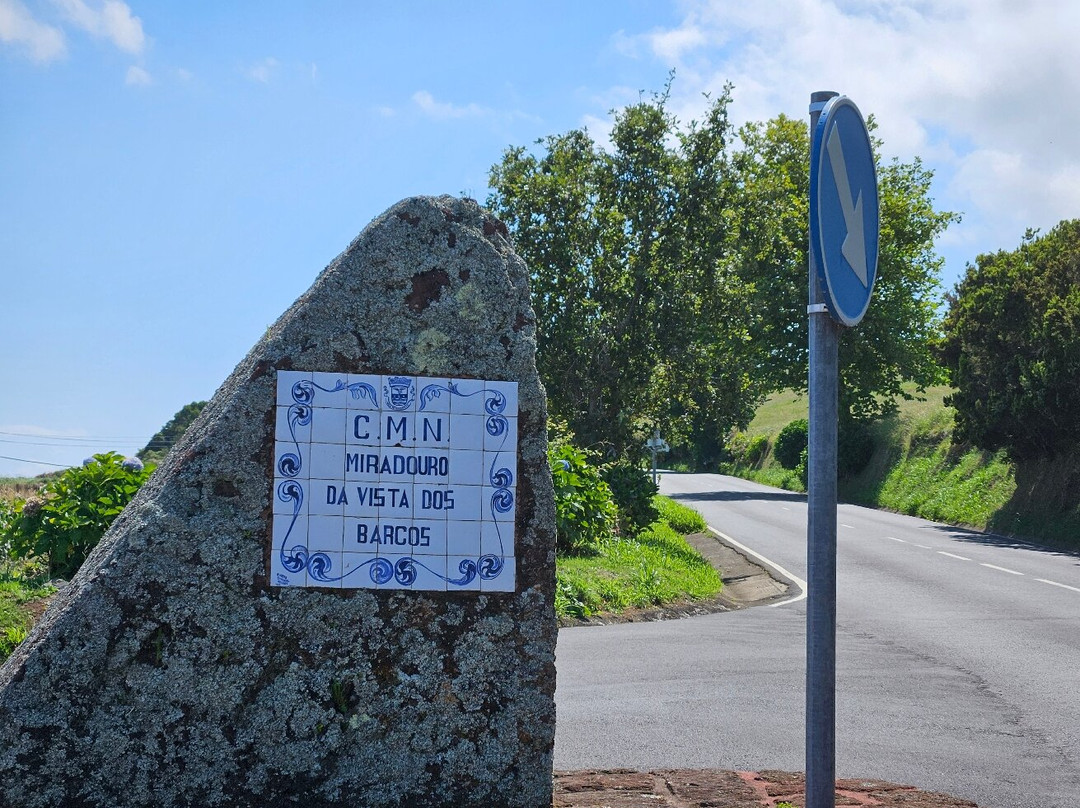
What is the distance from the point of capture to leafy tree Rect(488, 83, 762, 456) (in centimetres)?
2219

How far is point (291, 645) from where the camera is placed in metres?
3.82

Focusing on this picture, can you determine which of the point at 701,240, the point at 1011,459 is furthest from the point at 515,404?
the point at 1011,459

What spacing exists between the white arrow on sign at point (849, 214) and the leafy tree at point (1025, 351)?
858 inches

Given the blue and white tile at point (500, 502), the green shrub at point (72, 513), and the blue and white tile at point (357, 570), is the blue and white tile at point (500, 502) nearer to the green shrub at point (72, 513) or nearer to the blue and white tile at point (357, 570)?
the blue and white tile at point (357, 570)

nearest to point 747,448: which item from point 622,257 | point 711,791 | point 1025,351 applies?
point 1025,351

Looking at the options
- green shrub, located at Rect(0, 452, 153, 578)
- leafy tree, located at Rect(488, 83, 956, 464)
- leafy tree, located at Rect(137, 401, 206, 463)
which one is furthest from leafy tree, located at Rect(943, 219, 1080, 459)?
leafy tree, located at Rect(137, 401, 206, 463)

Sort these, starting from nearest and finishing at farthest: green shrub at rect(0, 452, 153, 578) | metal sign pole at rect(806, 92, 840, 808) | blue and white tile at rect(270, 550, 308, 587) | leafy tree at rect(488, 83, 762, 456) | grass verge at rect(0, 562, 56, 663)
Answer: metal sign pole at rect(806, 92, 840, 808) → blue and white tile at rect(270, 550, 308, 587) → grass verge at rect(0, 562, 56, 663) → green shrub at rect(0, 452, 153, 578) → leafy tree at rect(488, 83, 762, 456)

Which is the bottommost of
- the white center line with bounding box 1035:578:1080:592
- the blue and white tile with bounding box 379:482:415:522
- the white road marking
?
the white road marking

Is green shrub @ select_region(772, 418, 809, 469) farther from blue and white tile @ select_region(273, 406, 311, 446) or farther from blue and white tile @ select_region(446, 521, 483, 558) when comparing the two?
blue and white tile @ select_region(273, 406, 311, 446)

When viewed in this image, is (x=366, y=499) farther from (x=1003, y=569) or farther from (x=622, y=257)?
(x=622, y=257)

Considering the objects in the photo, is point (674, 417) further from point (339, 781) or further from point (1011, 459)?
point (339, 781)

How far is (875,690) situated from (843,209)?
16.0ft

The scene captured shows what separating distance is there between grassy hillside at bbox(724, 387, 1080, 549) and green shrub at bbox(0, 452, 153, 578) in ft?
65.5

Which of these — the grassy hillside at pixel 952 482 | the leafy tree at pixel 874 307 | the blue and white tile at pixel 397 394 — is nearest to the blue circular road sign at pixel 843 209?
the blue and white tile at pixel 397 394
